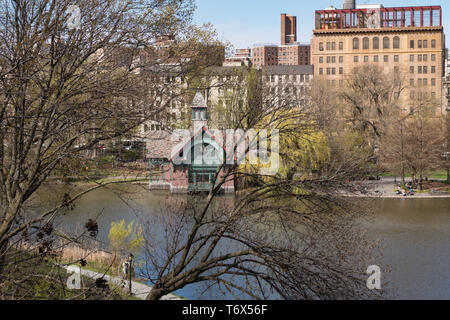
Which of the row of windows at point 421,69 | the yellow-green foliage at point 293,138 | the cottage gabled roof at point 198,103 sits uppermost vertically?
the row of windows at point 421,69

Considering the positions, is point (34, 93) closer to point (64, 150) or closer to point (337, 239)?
point (64, 150)

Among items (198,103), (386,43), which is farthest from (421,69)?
(198,103)

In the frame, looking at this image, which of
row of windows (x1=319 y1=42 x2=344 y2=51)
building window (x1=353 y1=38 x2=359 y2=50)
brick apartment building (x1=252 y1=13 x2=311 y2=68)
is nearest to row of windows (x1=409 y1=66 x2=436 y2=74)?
building window (x1=353 y1=38 x2=359 y2=50)

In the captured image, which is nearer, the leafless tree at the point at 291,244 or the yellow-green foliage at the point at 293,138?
the leafless tree at the point at 291,244

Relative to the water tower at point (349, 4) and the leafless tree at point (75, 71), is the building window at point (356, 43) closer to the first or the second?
the water tower at point (349, 4)

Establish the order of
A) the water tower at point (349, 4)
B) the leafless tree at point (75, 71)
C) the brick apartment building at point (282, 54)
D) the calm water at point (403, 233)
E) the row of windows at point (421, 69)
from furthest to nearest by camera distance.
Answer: the brick apartment building at point (282, 54)
the water tower at point (349, 4)
the row of windows at point (421, 69)
the calm water at point (403, 233)
the leafless tree at point (75, 71)

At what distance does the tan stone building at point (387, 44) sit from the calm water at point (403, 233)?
60.2m

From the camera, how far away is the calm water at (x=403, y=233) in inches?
766

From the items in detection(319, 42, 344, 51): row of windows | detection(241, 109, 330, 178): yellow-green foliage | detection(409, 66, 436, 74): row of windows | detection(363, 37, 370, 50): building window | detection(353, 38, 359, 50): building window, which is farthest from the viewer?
detection(319, 42, 344, 51): row of windows

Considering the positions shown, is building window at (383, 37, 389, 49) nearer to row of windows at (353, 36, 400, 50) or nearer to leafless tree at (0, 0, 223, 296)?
row of windows at (353, 36, 400, 50)

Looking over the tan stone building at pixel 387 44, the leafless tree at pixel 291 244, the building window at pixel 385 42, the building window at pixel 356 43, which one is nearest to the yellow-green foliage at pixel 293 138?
the leafless tree at pixel 291 244

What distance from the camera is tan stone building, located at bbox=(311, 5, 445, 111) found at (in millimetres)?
99000

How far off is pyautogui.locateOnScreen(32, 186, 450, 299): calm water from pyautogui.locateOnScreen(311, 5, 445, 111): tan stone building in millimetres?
60197
